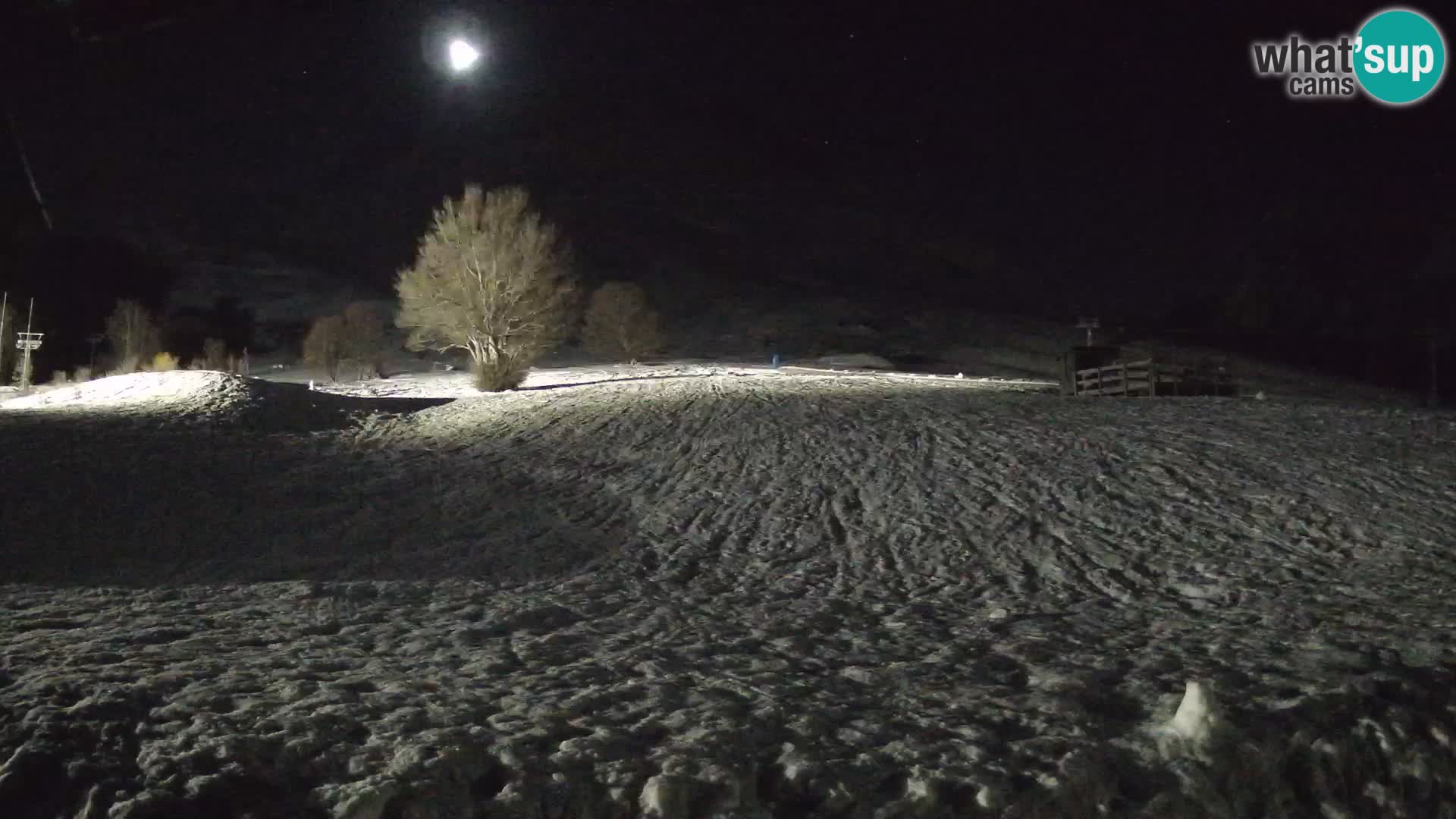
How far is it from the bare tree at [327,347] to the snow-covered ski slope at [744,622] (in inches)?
1440

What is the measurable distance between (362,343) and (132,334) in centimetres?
1755

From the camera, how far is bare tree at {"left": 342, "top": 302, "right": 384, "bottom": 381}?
52.6 meters

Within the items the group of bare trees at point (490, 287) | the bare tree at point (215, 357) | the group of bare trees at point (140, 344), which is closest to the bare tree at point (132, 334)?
the group of bare trees at point (140, 344)

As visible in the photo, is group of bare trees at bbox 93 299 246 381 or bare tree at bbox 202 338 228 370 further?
bare tree at bbox 202 338 228 370

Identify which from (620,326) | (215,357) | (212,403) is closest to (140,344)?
(215,357)

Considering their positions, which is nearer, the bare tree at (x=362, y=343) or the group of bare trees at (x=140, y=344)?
the bare tree at (x=362, y=343)

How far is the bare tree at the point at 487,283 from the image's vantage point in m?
32.1

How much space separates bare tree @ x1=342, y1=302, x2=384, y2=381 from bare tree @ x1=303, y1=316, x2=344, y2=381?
37 centimetres

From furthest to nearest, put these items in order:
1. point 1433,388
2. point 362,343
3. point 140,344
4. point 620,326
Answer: point 140,344, point 620,326, point 362,343, point 1433,388

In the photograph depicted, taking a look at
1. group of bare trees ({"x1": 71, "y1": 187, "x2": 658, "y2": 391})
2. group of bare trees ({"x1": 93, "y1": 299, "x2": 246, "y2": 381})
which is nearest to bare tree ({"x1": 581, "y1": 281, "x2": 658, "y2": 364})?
group of bare trees ({"x1": 71, "y1": 187, "x2": 658, "y2": 391})

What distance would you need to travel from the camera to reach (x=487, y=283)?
105 ft

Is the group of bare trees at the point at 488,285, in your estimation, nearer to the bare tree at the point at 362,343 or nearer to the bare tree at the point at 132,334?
the bare tree at the point at 362,343

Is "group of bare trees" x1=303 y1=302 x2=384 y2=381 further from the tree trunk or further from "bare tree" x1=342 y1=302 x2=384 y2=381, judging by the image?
the tree trunk

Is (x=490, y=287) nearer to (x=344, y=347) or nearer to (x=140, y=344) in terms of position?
(x=344, y=347)
